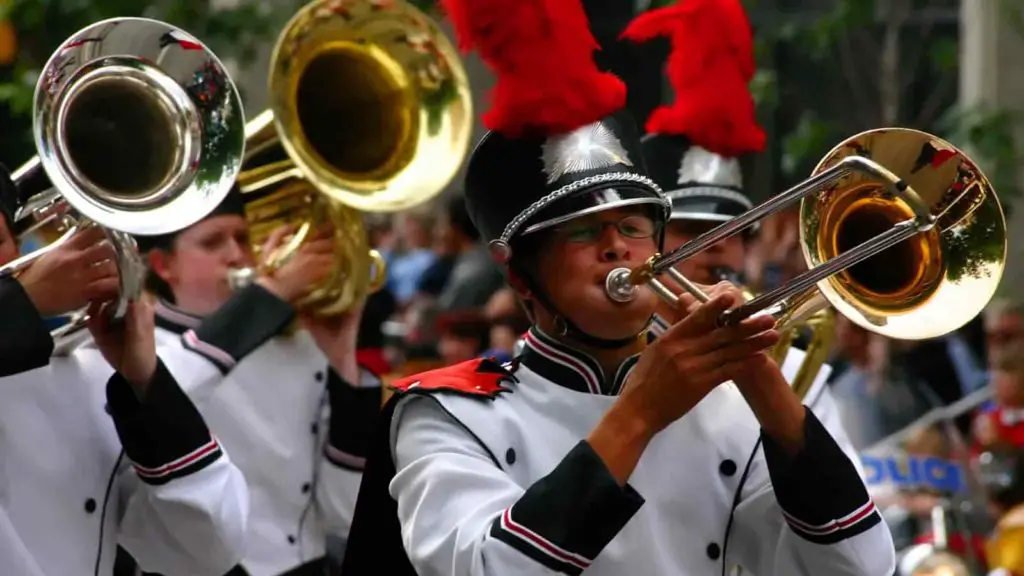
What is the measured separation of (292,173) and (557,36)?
7.16ft

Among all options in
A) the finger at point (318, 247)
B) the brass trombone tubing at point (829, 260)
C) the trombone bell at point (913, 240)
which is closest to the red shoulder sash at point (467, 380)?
the brass trombone tubing at point (829, 260)

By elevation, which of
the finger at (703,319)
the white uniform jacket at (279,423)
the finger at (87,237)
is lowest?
the white uniform jacket at (279,423)

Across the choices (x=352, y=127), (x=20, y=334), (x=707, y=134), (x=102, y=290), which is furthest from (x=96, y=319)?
(x=707, y=134)

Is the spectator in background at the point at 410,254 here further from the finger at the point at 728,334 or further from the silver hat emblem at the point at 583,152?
the finger at the point at 728,334

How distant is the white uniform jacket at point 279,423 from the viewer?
19.4 ft

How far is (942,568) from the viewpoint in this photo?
7152 millimetres

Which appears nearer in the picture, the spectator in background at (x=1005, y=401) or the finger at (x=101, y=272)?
the finger at (x=101, y=272)

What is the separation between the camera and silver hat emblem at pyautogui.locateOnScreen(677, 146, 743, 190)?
5852 millimetres

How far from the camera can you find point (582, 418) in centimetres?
400

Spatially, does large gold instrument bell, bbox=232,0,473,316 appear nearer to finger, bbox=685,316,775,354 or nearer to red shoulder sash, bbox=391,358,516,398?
red shoulder sash, bbox=391,358,516,398

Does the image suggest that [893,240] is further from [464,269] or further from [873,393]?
[464,269]

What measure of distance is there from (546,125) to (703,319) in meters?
0.62

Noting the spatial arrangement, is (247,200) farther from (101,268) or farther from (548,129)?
(548,129)

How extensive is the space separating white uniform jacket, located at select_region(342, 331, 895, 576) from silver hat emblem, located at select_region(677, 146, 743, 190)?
1.76m
